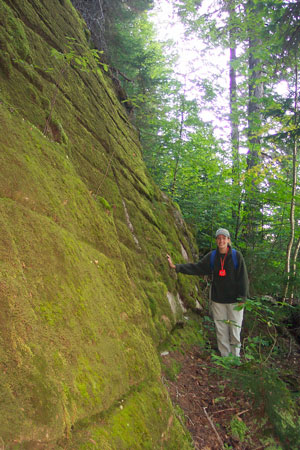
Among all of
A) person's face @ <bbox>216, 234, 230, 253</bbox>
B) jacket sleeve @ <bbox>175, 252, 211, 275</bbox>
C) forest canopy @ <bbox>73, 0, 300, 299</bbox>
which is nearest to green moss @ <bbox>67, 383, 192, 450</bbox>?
jacket sleeve @ <bbox>175, 252, 211, 275</bbox>

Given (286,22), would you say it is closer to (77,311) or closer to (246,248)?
(246,248)

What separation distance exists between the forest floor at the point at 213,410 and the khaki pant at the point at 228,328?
0.80 m

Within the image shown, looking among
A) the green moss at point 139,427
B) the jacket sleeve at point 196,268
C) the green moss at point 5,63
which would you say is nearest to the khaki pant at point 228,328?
the jacket sleeve at point 196,268

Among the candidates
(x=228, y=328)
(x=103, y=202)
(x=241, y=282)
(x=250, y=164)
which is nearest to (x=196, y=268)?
(x=241, y=282)

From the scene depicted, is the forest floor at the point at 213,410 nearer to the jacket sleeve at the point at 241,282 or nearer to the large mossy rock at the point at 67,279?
the large mossy rock at the point at 67,279

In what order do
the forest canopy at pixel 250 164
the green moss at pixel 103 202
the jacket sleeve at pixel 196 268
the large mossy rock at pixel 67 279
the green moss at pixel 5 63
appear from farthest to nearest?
the forest canopy at pixel 250 164 → the jacket sleeve at pixel 196 268 → the green moss at pixel 103 202 → the green moss at pixel 5 63 → the large mossy rock at pixel 67 279

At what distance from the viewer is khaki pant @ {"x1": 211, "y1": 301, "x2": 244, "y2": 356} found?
5.30 metres

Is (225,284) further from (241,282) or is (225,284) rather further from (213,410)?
(213,410)

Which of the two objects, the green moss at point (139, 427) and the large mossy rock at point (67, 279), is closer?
the large mossy rock at point (67, 279)

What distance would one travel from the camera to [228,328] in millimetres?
5461

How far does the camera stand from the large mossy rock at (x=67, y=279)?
5.55 ft

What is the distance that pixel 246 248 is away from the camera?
8.40 m

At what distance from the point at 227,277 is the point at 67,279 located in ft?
12.0

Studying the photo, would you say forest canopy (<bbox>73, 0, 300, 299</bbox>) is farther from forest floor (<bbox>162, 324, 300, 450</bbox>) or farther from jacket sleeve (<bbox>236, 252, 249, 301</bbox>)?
forest floor (<bbox>162, 324, 300, 450</bbox>)
